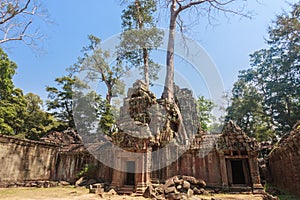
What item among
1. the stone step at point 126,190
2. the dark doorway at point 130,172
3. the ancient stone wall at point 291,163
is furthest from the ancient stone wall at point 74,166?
the ancient stone wall at point 291,163

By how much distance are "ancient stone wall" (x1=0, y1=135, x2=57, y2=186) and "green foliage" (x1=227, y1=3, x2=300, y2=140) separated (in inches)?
885

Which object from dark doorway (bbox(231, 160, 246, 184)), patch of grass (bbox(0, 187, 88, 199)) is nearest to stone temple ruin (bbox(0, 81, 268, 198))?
dark doorway (bbox(231, 160, 246, 184))

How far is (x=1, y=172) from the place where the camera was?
12.3 metres

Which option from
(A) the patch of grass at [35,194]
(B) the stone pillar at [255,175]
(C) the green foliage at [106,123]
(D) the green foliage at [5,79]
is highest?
(D) the green foliage at [5,79]

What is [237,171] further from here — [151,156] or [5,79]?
[5,79]

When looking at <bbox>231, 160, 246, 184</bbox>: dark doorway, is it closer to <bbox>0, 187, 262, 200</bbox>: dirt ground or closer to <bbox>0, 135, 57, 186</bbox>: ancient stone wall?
<bbox>0, 187, 262, 200</bbox>: dirt ground

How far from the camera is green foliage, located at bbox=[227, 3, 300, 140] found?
2086 cm

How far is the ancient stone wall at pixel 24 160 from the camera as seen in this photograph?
12555 mm

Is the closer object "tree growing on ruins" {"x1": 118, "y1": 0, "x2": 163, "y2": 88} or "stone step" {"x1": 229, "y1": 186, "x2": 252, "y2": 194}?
"stone step" {"x1": 229, "y1": 186, "x2": 252, "y2": 194}

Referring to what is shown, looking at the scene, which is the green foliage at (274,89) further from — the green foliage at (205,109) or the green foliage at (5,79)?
the green foliage at (5,79)

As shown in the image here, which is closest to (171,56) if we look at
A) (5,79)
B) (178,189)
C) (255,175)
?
(255,175)

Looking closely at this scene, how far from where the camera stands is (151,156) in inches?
479

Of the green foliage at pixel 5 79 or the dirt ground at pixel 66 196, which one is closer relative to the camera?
the dirt ground at pixel 66 196

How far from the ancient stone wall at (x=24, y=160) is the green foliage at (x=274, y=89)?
885 inches
